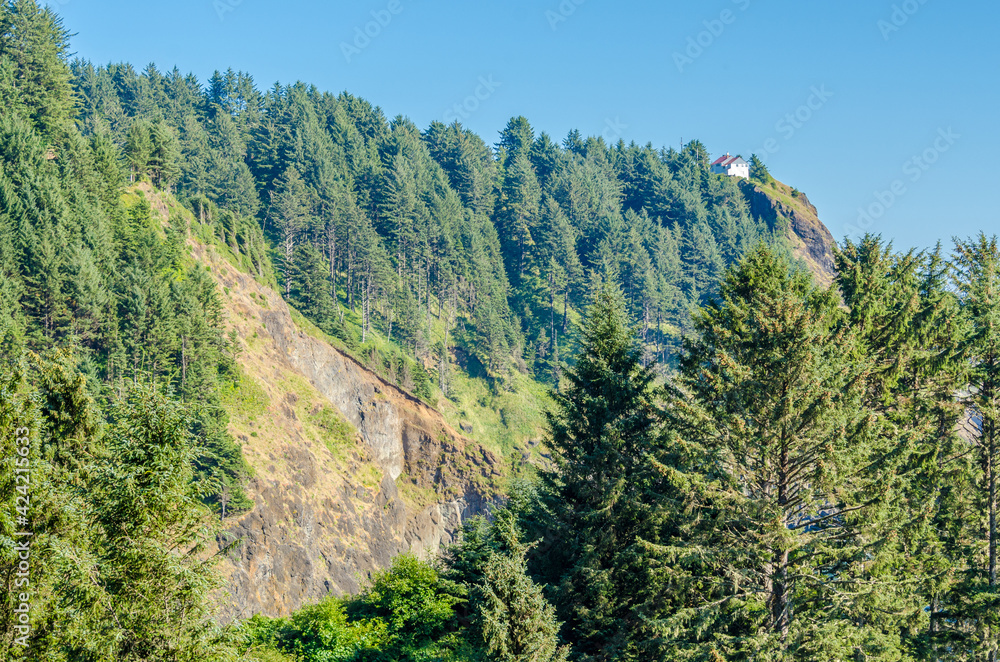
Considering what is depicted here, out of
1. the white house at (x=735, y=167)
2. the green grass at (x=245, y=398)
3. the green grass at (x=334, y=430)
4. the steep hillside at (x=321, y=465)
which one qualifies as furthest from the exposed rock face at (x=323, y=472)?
the white house at (x=735, y=167)

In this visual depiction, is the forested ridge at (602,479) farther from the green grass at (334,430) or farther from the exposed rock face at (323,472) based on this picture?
the green grass at (334,430)

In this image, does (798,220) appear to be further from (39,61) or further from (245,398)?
(39,61)

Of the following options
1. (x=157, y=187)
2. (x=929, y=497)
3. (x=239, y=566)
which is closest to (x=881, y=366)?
(x=929, y=497)

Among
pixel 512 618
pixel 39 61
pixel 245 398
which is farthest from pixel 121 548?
pixel 39 61

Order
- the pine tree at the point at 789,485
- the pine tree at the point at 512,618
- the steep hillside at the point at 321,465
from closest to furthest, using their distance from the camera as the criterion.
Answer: the pine tree at the point at 512,618
the pine tree at the point at 789,485
the steep hillside at the point at 321,465

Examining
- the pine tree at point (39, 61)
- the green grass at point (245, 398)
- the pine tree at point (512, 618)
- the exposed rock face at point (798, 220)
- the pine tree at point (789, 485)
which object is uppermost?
the exposed rock face at point (798, 220)

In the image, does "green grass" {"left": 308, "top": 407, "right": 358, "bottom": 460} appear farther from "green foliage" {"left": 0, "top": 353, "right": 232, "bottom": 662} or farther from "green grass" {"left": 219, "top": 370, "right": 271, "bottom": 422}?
"green foliage" {"left": 0, "top": 353, "right": 232, "bottom": 662}

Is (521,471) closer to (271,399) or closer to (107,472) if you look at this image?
(271,399)

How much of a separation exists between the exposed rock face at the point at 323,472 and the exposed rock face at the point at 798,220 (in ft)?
299

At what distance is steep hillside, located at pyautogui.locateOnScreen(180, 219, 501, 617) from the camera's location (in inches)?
1961

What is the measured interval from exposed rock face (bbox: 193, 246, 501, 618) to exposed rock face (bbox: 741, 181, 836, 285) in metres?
91.2

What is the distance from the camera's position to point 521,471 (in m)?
76.8

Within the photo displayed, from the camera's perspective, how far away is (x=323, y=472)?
189ft

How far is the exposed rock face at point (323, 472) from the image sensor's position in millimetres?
49562
